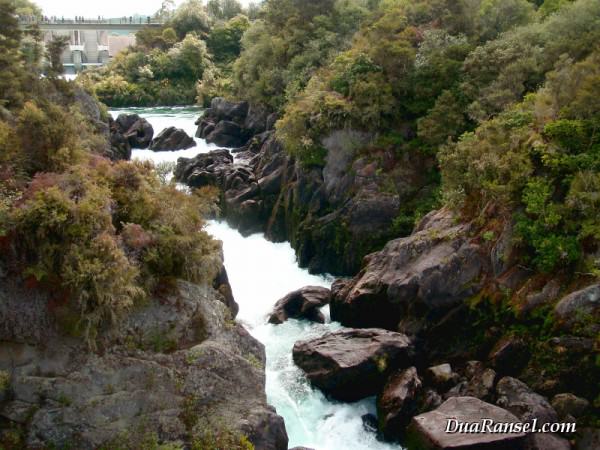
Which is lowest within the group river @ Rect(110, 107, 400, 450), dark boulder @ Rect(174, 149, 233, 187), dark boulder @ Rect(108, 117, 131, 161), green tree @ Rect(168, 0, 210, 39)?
river @ Rect(110, 107, 400, 450)

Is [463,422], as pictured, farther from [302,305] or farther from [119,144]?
[119,144]

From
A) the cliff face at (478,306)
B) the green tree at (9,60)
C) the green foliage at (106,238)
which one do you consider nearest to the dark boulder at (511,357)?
the cliff face at (478,306)

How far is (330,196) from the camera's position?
25.1 m

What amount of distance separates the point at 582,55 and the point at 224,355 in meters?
17.7

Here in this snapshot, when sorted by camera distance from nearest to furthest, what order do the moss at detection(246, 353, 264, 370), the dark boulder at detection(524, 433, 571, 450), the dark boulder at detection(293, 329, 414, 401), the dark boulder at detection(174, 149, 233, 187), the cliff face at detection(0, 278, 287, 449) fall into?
the cliff face at detection(0, 278, 287, 449) < the dark boulder at detection(524, 433, 571, 450) < the moss at detection(246, 353, 264, 370) < the dark boulder at detection(293, 329, 414, 401) < the dark boulder at detection(174, 149, 233, 187)

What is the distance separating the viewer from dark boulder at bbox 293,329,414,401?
1575cm

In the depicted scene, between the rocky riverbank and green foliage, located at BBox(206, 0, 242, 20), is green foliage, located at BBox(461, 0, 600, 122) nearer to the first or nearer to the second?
the rocky riverbank

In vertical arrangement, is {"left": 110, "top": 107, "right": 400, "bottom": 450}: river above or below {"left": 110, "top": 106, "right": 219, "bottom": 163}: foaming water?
below

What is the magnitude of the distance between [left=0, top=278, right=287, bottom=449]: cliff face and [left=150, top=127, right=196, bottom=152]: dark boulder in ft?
82.6

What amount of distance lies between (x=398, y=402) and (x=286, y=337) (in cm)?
549

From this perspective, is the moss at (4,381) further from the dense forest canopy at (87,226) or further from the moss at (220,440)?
the moss at (220,440)

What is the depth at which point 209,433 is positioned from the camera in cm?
1179

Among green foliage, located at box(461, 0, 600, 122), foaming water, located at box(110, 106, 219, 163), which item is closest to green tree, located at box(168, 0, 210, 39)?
foaming water, located at box(110, 106, 219, 163)

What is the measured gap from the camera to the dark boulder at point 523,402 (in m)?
13.4
